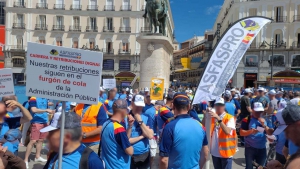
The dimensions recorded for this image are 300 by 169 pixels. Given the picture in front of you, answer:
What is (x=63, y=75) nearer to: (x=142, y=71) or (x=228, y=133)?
(x=228, y=133)

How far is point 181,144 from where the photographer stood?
3.29 metres

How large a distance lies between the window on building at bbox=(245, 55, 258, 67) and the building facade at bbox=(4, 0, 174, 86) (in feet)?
49.0

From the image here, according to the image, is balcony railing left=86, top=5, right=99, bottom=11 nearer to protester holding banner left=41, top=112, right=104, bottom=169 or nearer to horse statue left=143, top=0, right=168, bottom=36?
horse statue left=143, top=0, right=168, bottom=36

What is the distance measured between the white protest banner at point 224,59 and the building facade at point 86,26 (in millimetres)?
39660

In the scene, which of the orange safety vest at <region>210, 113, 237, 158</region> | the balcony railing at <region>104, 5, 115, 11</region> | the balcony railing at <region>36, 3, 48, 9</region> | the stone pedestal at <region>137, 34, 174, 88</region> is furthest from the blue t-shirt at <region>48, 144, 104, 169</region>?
the balcony railing at <region>36, 3, 48, 9</region>

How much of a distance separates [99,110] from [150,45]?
347 inches

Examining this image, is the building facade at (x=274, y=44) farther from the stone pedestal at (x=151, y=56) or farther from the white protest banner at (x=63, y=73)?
the white protest banner at (x=63, y=73)

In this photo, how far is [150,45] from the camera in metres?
13.1

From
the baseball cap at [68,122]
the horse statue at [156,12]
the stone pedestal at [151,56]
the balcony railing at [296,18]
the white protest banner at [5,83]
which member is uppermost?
the balcony railing at [296,18]

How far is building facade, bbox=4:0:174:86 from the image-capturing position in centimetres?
4425

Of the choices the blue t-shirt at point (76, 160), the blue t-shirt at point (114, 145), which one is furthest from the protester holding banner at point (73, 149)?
the blue t-shirt at point (114, 145)

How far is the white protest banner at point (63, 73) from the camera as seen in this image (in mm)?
2727

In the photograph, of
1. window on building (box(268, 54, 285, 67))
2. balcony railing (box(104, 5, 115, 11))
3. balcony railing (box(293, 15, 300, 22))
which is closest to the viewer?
balcony railing (box(293, 15, 300, 22))

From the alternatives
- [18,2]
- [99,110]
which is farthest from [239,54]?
[18,2]
